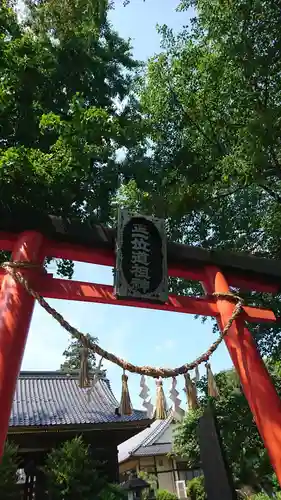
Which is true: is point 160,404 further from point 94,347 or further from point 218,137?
point 218,137

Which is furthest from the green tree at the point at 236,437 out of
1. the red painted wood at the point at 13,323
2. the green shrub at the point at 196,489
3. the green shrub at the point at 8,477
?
the green shrub at the point at 8,477

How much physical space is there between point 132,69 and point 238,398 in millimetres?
9763

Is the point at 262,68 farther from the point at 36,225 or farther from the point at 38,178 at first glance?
the point at 36,225

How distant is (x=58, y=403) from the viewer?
40.2 ft

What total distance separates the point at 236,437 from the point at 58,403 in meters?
5.63

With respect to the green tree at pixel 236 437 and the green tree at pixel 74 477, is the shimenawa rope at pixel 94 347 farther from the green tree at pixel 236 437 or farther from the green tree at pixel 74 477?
the green tree at pixel 74 477

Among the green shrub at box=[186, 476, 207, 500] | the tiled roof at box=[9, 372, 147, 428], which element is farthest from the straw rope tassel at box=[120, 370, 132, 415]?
the green shrub at box=[186, 476, 207, 500]

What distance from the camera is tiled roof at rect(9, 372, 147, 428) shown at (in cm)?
1009

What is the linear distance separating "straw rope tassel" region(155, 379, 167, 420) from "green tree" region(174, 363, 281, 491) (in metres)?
0.63

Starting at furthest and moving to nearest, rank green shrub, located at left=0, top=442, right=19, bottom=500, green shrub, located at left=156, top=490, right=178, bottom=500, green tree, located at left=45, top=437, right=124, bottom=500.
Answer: green shrub, located at left=156, top=490, right=178, bottom=500 → green tree, located at left=45, top=437, right=124, bottom=500 → green shrub, located at left=0, top=442, right=19, bottom=500

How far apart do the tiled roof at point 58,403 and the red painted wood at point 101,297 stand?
4753 millimetres

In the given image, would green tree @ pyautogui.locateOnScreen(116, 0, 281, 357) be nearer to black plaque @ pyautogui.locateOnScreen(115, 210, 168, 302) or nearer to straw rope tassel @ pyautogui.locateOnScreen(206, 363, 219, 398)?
black plaque @ pyautogui.locateOnScreen(115, 210, 168, 302)

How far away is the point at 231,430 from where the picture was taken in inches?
374

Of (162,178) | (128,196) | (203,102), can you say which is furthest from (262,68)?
(128,196)
